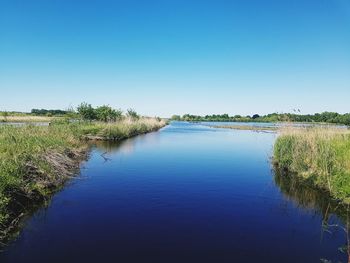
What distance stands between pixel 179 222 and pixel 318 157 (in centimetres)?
907

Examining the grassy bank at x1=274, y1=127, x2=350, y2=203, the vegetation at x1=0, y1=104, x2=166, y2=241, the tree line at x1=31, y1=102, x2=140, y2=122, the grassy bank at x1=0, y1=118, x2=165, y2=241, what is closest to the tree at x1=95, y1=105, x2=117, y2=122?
the tree line at x1=31, y1=102, x2=140, y2=122

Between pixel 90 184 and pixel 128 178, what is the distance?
209cm

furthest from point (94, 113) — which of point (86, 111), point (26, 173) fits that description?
point (26, 173)

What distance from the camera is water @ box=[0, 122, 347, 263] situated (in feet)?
24.8

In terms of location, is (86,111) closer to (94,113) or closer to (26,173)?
(94,113)

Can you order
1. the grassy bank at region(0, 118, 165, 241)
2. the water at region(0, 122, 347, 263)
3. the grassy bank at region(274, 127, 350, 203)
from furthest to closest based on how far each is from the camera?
1. the grassy bank at region(274, 127, 350, 203)
2. the grassy bank at region(0, 118, 165, 241)
3. the water at region(0, 122, 347, 263)

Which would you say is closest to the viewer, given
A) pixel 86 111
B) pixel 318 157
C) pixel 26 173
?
pixel 26 173

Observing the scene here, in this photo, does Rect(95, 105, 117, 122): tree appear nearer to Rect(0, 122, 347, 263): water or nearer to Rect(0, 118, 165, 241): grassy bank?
Rect(0, 118, 165, 241): grassy bank

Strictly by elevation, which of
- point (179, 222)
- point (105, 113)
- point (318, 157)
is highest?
point (105, 113)

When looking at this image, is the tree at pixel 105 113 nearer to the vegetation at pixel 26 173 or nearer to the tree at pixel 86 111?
the tree at pixel 86 111

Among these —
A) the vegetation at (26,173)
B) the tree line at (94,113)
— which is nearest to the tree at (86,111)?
the tree line at (94,113)

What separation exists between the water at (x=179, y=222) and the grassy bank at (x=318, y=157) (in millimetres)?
748

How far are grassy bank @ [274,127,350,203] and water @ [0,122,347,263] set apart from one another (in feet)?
2.45

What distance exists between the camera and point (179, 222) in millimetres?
9758
